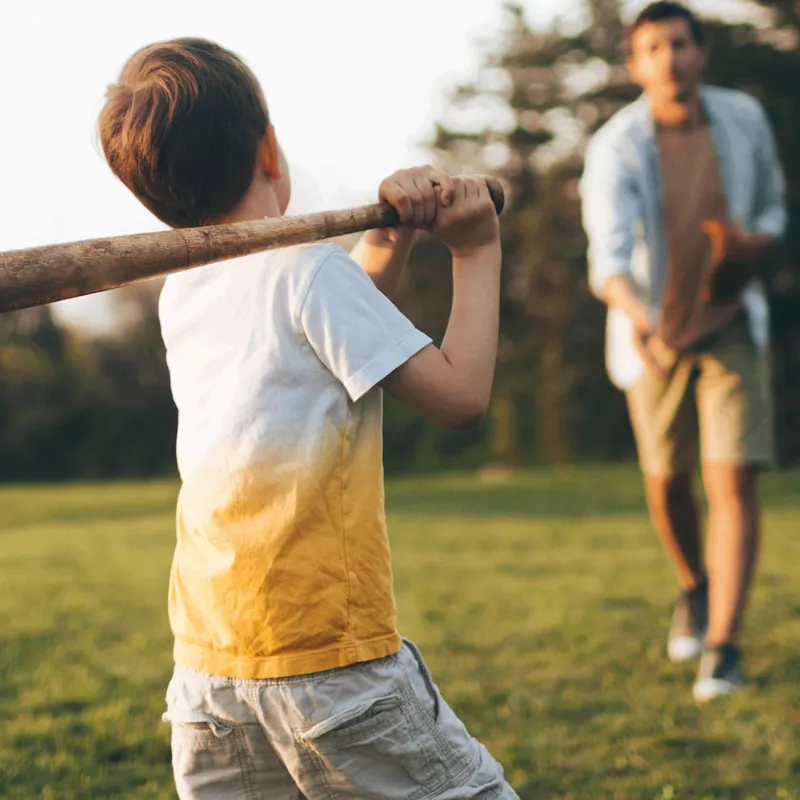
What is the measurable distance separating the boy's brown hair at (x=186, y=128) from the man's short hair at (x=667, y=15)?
248cm

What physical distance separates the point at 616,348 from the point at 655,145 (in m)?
0.77

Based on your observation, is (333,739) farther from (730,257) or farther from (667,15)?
(667,15)

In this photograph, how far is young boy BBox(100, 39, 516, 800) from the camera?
5.41 feet

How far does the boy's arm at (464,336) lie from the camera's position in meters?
1.65

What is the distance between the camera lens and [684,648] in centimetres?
409

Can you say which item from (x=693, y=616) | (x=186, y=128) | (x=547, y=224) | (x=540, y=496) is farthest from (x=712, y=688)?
(x=547, y=224)

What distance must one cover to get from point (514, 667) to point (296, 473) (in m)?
2.64

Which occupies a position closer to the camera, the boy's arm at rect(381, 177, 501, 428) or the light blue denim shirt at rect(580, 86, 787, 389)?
A: the boy's arm at rect(381, 177, 501, 428)

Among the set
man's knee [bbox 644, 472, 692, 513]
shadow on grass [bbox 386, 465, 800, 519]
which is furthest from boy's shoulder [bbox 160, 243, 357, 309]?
shadow on grass [bbox 386, 465, 800, 519]

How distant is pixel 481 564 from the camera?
726 centimetres

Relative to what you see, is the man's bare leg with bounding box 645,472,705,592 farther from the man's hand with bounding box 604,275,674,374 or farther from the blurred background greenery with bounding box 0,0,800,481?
the blurred background greenery with bounding box 0,0,800,481

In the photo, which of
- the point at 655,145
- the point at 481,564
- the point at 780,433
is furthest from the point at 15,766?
the point at 780,433

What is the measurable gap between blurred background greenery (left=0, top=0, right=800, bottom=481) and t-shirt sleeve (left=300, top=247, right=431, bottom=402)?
22274 millimetres

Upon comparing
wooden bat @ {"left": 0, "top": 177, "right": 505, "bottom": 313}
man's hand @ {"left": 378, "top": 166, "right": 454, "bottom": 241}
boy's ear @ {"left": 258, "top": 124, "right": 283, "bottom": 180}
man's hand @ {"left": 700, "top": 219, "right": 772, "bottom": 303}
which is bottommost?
man's hand @ {"left": 700, "top": 219, "right": 772, "bottom": 303}
